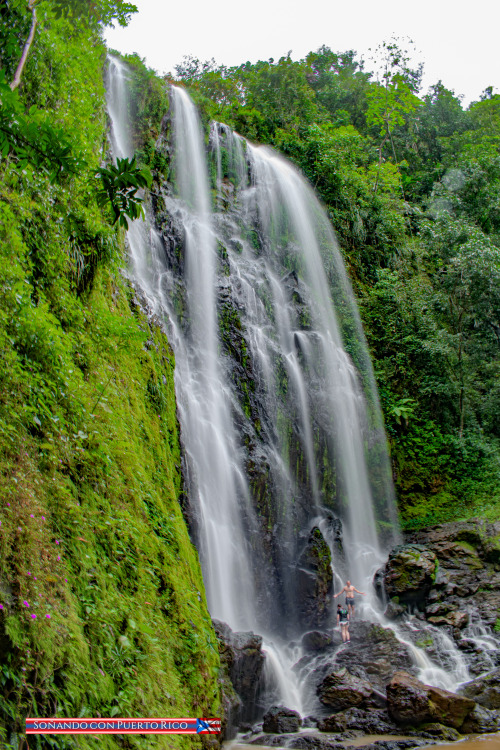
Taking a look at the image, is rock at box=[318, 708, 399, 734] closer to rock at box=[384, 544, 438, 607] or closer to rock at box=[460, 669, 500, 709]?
rock at box=[460, 669, 500, 709]

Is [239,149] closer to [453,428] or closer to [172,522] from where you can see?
[453,428]

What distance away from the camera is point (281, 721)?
7508 mm

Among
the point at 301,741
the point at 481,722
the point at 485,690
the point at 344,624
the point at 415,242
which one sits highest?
the point at 415,242

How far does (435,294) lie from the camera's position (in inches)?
701

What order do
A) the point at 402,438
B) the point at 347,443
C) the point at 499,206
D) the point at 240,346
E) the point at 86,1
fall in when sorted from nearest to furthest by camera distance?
the point at 86,1 < the point at 240,346 < the point at 347,443 < the point at 402,438 < the point at 499,206

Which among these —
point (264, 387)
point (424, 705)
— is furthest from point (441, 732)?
point (264, 387)

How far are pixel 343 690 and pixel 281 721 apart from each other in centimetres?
125

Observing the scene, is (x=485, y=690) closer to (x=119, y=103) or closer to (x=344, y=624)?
(x=344, y=624)

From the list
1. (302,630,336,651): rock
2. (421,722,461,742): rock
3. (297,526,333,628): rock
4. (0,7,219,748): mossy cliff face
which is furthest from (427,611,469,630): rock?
(0,7,219,748): mossy cliff face

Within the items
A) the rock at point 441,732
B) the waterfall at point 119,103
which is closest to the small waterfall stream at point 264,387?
the waterfall at point 119,103

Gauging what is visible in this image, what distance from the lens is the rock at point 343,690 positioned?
8.11 meters

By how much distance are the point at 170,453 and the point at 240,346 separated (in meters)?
5.90

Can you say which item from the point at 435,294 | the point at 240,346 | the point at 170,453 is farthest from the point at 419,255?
the point at 170,453

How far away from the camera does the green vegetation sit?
16250 mm
